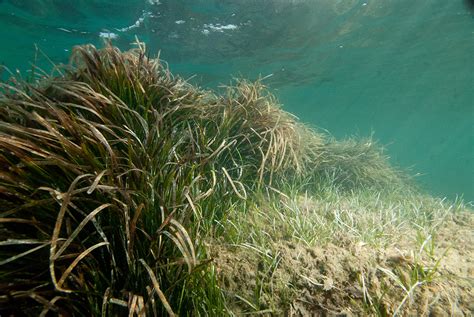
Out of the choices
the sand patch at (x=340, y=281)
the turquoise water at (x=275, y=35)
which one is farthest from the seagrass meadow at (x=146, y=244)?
the turquoise water at (x=275, y=35)

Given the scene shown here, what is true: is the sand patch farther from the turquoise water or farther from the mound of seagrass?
the turquoise water

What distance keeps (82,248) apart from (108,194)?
31cm

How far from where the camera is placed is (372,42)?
811 inches

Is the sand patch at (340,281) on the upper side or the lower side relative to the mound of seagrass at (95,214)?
lower

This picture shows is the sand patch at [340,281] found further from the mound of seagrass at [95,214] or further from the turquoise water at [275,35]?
the turquoise water at [275,35]

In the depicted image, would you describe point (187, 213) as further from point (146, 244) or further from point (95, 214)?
point (95, 214)

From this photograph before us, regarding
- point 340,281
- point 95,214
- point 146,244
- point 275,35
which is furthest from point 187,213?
point 275,35

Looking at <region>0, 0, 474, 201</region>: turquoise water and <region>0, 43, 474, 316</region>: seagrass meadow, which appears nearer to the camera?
<region>0, 43, 474, 316</region>: seagrass meadow

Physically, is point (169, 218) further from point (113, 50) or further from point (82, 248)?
point (113, 50)

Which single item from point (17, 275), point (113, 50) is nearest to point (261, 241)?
point (17, 275)

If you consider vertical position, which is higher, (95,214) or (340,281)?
(95,214)

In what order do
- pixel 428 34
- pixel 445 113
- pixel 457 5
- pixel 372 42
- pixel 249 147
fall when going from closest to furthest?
1. pixel 249 147
2. pixel 457 5
3. pixel 428 34
4. pixel 372 42
5. pixel 445 113

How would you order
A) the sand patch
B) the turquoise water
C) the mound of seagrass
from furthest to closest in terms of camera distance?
the turquoise water → the sand patch → the mound of seagrass

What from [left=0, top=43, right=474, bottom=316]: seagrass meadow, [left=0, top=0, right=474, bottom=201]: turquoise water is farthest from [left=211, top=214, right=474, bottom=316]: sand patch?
[left=0, top=0, right=474, bottom=201]: turquoise water
